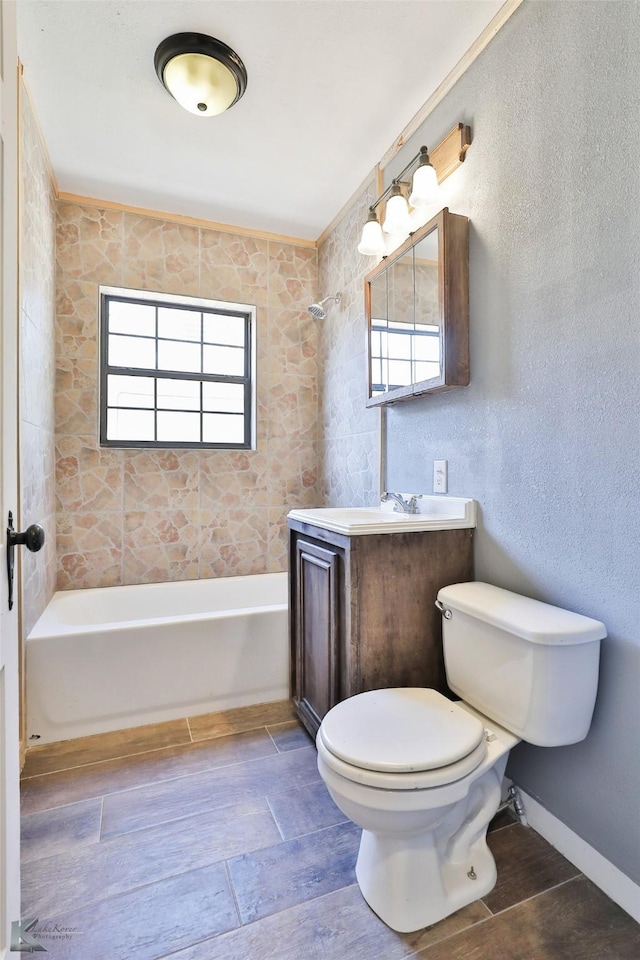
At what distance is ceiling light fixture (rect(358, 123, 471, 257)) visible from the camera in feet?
5.57

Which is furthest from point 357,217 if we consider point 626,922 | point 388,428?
point 626,922

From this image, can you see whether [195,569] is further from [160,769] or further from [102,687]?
[160,769]

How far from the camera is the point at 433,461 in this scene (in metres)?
1.88

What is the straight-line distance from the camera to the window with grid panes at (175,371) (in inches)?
108

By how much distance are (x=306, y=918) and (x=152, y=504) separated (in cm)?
209

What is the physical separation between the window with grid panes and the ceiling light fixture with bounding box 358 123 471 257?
1.12m

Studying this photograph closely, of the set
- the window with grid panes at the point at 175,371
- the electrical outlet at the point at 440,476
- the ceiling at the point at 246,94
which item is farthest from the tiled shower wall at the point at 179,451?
the electrical outlet at the point at 440,476

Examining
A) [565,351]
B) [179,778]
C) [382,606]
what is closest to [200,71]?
[565,351]

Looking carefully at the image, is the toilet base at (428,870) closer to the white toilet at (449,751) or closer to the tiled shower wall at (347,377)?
the white toilet at (449,751)

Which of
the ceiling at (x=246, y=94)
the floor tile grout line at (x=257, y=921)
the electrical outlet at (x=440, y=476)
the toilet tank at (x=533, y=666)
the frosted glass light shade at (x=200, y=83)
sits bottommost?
the floor tile grout line at (x=257, y=921)

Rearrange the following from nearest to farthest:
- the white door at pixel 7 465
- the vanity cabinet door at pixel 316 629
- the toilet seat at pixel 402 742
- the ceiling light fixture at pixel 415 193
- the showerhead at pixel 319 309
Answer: the white door at pixel 7 465 → the toilet seat at pixel 402 742 → the vanity cabinet door at pixel 316 629 → the ceiling light fixture at pixel 415 193 → the showerhead at pixel 319 309

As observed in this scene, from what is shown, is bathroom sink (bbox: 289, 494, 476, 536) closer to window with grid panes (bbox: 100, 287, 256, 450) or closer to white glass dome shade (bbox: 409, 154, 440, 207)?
white glass dome shade (bbox: 409, 154, 440, 207)

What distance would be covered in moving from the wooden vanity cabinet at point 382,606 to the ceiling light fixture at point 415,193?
127 centimetres

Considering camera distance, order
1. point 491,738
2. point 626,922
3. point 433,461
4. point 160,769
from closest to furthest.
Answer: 1. point 626,922
2. point 491,738
3. point 160,769
4. point 433,461
